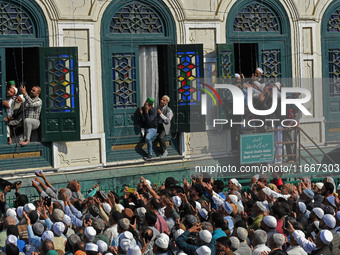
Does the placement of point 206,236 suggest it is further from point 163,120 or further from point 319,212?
point 163,120

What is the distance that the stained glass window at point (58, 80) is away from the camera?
63.0 feet

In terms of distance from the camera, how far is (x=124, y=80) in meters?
20.5

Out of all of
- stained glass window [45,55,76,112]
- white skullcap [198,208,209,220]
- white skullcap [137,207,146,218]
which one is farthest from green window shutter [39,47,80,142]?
→ white skullcap [198,208,209,220]

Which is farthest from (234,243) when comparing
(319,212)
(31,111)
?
(31,111)

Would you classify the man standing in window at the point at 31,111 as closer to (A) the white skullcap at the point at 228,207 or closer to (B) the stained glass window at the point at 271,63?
(B) the stained glass window at the point at 271,63

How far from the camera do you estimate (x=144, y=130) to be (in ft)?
67.8

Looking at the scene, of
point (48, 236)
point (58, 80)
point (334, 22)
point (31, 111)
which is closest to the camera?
point (48, 236)

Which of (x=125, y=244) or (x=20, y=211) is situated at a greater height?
(x=20, y=211)

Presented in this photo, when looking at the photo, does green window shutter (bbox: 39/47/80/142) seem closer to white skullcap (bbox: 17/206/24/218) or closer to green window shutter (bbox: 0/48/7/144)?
green window shutter (bbox: 0/48/7/144)

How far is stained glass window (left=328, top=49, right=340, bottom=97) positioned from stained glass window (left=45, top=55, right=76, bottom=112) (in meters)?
7.79

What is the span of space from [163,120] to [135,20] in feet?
8.23

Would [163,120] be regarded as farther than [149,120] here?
Yes

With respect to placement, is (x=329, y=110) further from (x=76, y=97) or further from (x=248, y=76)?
(x=76, y=97)

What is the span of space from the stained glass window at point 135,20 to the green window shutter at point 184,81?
73 centimetres
